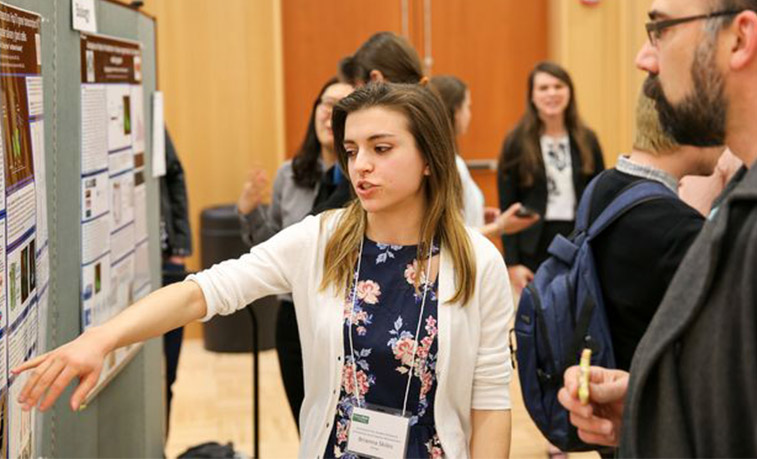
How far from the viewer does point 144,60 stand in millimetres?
3248

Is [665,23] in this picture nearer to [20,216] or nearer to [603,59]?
[20,216]

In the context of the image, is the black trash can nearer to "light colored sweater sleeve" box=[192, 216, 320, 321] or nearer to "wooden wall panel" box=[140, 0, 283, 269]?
"wooden wall panel" box=[140, 0, 283, 269]

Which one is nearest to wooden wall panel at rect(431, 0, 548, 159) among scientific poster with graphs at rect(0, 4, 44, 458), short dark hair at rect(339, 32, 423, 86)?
short dark hair at rect(339, 32, 423, 86)

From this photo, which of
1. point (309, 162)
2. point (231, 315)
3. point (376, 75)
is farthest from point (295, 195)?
point (231, 315)

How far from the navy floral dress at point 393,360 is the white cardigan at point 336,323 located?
0.07 ft

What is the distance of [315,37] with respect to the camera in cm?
701

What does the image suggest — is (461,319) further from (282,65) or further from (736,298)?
(282,65)

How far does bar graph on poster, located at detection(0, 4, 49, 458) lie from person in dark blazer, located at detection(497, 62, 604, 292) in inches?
116

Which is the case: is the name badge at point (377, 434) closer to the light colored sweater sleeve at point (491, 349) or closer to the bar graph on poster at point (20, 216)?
the light colored sweater sleeve at point (491, 349)

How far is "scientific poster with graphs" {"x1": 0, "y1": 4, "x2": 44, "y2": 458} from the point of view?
1.84 meters

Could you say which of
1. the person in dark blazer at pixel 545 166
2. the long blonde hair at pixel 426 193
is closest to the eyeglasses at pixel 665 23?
the long blonde hair at pixel 426 193

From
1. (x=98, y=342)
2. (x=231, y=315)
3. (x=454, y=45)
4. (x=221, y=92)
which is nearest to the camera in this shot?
(x=98, y=342)

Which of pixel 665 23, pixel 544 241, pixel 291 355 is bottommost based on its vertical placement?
pixel 291 355

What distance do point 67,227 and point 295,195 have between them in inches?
46.0
